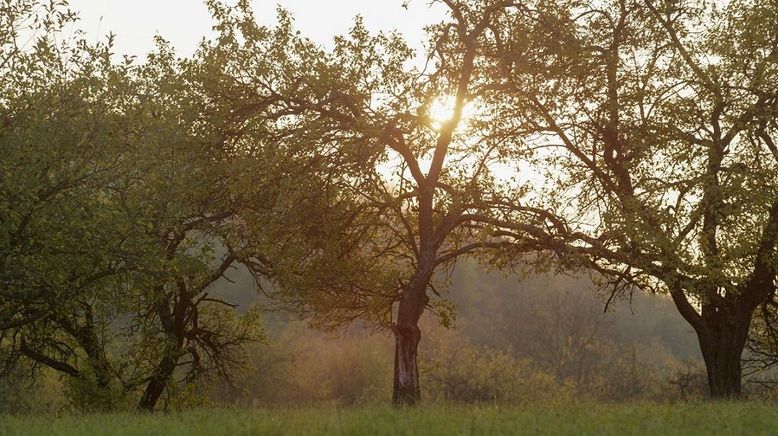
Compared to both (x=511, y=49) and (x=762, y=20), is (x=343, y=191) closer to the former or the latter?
(x=511, y=49)

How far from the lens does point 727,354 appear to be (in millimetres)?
25219

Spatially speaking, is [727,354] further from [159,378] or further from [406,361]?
[159,378]

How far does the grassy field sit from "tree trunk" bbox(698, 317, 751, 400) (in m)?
8.85

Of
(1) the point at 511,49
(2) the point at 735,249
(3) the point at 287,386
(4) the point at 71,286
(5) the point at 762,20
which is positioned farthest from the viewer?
(3) the point at 287,386

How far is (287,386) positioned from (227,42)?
4994cm

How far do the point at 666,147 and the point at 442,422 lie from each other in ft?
41.7

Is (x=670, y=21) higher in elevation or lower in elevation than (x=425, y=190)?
higher


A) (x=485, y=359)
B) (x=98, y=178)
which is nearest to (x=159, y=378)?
(x=98, y=178)

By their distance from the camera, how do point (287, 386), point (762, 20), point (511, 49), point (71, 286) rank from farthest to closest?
point (287, 386), point (511, 49), point (762, 20), point (71, 286)

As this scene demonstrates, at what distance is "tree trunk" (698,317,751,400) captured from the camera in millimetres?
25109

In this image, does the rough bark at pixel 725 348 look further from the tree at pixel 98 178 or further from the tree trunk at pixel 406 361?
the tree at pixel 98 178

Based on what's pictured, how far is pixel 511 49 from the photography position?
25062 mm

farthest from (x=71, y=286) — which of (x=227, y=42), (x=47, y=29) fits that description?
(x=227, y=42)

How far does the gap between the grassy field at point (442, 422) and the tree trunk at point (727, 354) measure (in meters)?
8.85
